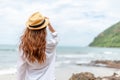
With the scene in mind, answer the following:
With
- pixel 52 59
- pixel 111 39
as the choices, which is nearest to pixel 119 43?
pixel 111 39

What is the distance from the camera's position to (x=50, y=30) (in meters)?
2.98

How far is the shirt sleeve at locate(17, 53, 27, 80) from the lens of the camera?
115 inches

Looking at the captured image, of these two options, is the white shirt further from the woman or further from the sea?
the sea

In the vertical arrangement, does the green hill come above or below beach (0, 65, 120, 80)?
below

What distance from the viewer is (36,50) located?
9.57 feet

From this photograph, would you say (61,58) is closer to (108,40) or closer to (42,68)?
(42,68)

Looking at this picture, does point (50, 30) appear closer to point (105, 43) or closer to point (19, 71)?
point (19, 71)

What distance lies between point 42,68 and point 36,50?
0.19 meters

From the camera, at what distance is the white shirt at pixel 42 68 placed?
2.98 m

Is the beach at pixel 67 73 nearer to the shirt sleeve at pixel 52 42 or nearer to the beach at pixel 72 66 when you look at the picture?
the beach at pixel 72 66

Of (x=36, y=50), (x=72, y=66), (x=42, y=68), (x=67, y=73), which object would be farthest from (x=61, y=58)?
Answer: (x=36, y=50)

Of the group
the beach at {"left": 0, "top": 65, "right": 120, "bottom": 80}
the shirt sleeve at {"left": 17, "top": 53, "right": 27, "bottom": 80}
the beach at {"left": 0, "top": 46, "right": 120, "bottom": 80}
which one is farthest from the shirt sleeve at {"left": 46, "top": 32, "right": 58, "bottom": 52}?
the beach at {"left": 0, "top": 65, "right": 120, "bottom": 80}

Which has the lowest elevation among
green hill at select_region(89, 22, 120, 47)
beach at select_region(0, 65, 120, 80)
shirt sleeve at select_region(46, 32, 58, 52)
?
green hill at select_region(89, 22, 120, 47)

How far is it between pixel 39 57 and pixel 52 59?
0.15 m
